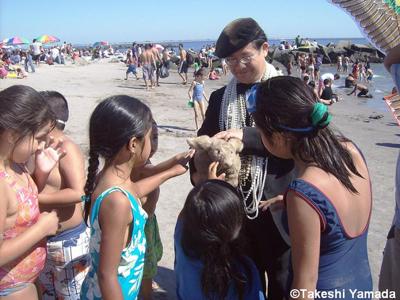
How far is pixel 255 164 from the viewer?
2.41m

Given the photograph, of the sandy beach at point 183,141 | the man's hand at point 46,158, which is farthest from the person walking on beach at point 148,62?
the man's hand at point 46,158

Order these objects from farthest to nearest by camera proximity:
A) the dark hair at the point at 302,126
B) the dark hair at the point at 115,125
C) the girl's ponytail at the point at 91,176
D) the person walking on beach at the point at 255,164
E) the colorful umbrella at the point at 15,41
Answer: the colorful umbrella at the point at 15,41 < the person walking on beach at the point at 255,164 < the girl's ponytail at the point at 91,176 < the dark hair at the point at 115,125 < the dark hair at the point at 302,126

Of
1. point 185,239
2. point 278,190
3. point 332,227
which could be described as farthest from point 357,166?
point 185,239

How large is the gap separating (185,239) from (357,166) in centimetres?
91

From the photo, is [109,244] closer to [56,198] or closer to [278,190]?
[56,198]

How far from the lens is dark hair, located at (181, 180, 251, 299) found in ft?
6.10

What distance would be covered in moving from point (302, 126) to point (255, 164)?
2.41ft

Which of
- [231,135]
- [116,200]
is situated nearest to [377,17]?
[231,135]

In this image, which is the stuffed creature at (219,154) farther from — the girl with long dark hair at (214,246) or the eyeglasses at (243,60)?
the eyeglasses at (243,60)

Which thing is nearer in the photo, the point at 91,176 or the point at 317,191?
the point at 317,191

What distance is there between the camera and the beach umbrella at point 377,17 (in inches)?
83.4

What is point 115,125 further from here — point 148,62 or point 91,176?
point 148,62

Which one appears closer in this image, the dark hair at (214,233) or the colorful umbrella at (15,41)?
the dark hair at (214,233)

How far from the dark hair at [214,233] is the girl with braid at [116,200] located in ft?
0.92
